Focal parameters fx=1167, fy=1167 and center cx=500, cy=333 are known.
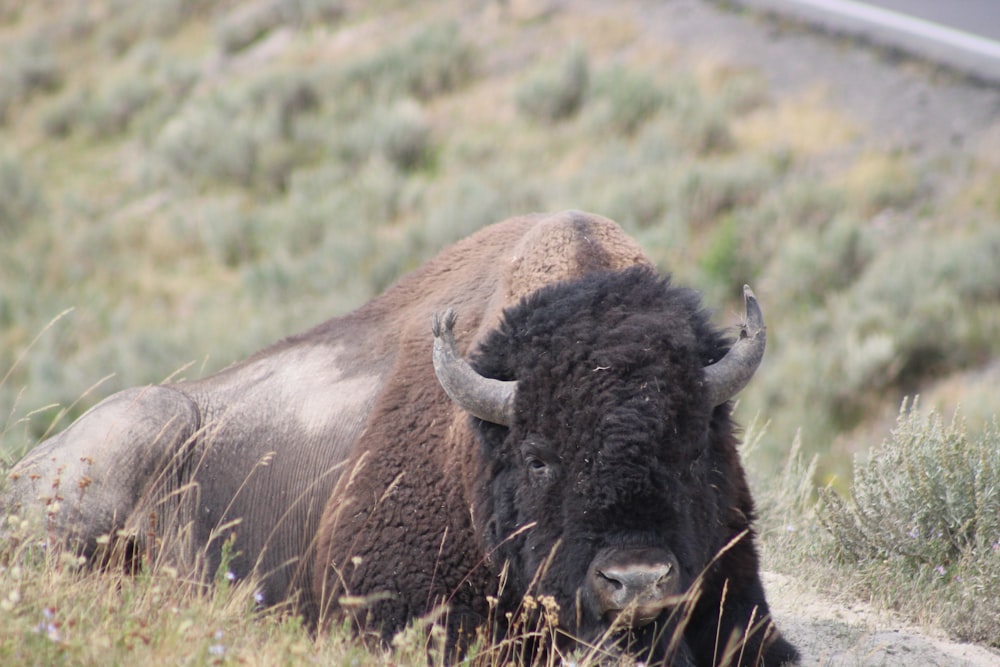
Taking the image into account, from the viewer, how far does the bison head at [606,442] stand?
3896mm

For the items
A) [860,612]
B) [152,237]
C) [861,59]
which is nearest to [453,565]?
[860,612]

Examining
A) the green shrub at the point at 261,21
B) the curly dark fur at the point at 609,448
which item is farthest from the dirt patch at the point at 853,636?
the green shrub at the point at 261,21

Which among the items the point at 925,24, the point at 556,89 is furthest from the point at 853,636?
the point at 556,89

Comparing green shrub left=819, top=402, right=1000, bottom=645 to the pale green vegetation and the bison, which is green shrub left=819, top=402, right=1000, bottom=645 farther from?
the bison

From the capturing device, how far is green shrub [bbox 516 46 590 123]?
20.5 meters

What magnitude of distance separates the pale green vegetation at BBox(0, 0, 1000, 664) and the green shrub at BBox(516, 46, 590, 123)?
0.22ft

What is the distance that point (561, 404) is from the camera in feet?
13.4

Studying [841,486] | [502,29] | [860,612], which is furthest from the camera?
[502,29]

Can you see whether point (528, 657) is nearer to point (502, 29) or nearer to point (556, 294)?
point (556, 294)

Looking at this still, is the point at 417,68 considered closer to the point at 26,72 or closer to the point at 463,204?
the point at 463,204

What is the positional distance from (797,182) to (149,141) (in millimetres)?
13523

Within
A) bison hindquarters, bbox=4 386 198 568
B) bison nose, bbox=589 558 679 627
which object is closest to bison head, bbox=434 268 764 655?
bison nose, bbox=589 558 679 627

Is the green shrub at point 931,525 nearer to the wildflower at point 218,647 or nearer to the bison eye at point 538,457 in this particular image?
the bison eye at point 538,457

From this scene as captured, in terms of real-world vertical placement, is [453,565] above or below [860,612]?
above
